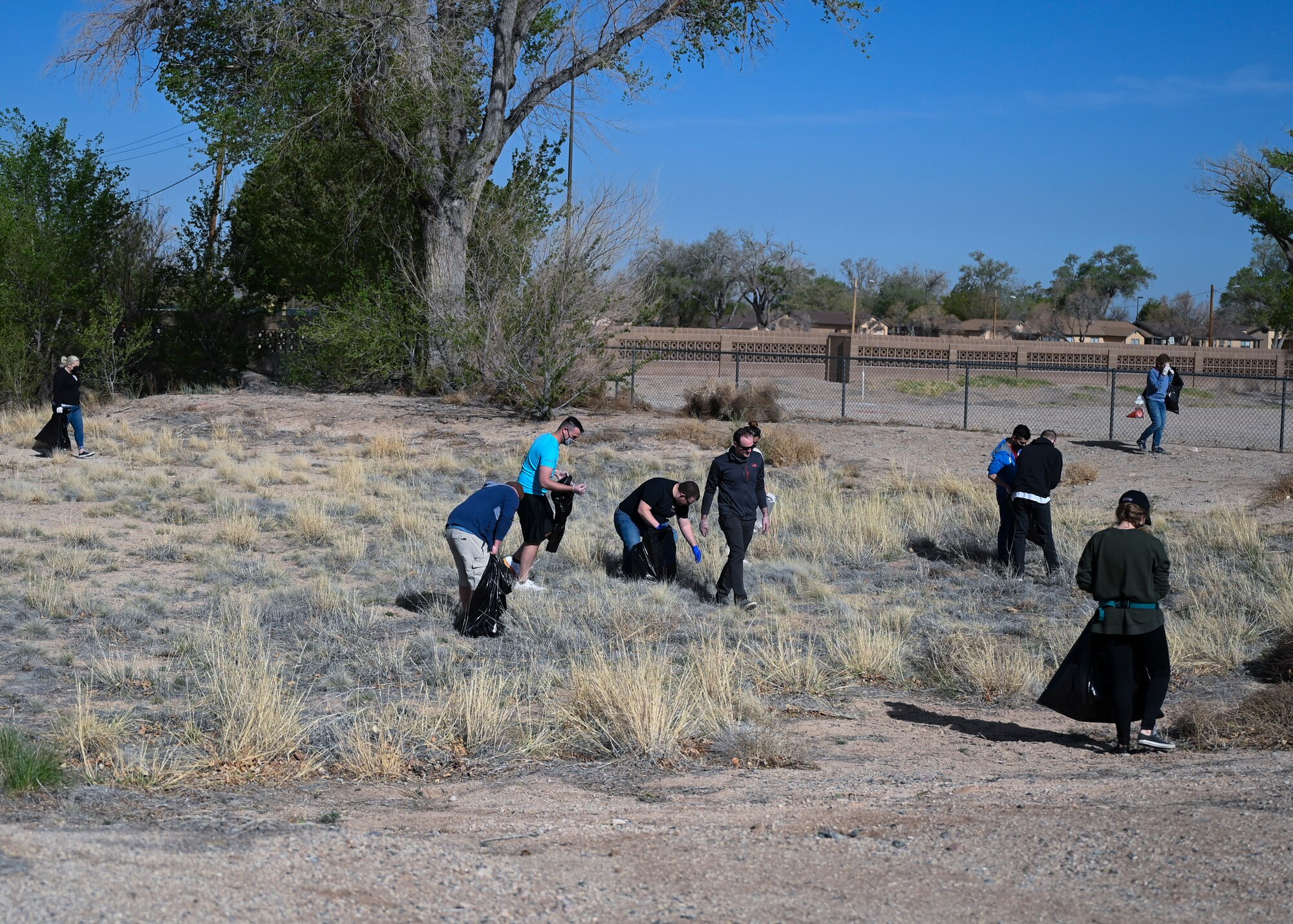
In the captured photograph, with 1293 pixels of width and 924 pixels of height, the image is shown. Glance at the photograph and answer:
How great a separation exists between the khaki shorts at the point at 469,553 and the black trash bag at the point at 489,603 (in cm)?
5

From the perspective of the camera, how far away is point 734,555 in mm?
10773

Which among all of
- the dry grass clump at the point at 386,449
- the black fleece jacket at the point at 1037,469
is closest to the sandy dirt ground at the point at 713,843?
the black fleece jacket at the point at 1037,469

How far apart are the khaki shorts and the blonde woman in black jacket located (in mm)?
10964

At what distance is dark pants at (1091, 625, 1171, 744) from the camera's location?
714cm

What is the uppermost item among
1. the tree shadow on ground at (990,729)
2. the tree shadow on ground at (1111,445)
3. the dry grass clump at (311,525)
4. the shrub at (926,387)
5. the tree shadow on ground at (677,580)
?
the shrub at (926,387)

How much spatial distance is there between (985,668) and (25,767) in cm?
619

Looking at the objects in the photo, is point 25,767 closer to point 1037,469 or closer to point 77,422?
point 1037,469

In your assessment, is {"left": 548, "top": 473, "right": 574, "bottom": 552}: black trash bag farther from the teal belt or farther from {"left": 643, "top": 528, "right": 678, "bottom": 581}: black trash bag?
the teal belt

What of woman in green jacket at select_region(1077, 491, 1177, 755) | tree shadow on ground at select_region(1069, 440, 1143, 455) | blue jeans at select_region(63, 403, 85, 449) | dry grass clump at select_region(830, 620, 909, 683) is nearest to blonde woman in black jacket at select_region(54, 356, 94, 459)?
blue jeans at select_region(63, 403, 85, 449)

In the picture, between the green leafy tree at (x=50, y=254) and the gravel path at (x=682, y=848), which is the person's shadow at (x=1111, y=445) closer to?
the gravel path at (x=682, y=848)

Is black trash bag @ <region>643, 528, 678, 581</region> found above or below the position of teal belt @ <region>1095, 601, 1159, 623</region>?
below

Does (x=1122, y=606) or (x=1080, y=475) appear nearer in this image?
(x=1122, y=606)

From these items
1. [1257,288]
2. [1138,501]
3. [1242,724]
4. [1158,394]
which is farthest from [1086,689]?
[1257,288]

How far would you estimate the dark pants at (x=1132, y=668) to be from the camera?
7.14 metres
